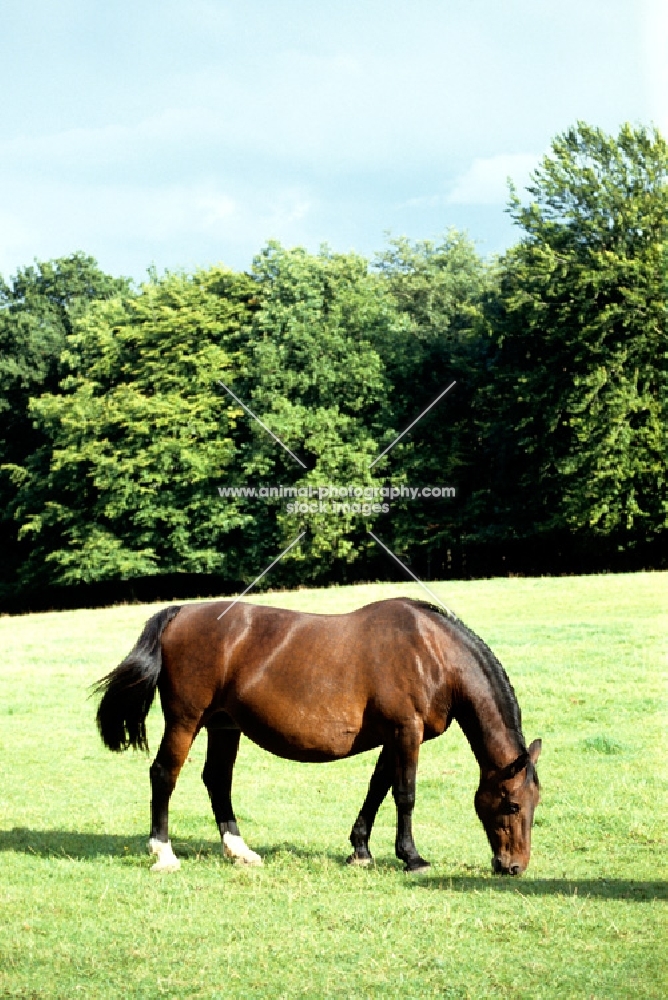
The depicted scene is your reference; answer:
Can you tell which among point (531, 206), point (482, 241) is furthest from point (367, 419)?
point (482, 241)

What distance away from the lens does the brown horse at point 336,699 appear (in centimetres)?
847

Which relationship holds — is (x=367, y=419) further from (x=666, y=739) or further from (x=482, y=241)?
(x=666, y=739)

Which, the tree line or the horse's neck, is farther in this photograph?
the tree line

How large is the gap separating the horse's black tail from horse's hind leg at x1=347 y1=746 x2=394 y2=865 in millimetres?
1831

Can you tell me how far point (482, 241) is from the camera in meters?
62.9

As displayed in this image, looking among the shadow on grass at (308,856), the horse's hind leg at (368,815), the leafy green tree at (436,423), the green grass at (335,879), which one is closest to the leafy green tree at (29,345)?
the leafy green tree at (436,423)

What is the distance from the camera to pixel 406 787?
8625 mm

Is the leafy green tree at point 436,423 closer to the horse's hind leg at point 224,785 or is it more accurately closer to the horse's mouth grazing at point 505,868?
the horse's hind leg at point 224,785

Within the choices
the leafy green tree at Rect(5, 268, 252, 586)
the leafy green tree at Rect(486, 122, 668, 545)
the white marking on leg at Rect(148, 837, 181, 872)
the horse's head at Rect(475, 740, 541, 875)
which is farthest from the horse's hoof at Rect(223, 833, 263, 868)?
the leafy green tree at Rect(5, 268, 252, 586)

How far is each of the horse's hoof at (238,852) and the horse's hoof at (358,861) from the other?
0.68m

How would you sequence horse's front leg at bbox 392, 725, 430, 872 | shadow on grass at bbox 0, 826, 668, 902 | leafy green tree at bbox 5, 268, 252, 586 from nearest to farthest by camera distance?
shadow on grass at bbox 0, 826, 668, 902 < horse's front leg at bbox 392, 725, 430, 872 < leafy green tree at bbox 5, 268, 252, 586

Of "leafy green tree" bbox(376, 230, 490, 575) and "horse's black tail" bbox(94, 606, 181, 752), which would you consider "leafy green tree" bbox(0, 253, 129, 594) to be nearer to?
"leafy green tree" bbox(376, 230, 490, 575)

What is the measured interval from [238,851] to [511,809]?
2.13m

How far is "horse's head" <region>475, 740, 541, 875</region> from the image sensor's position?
8281 millimetres
